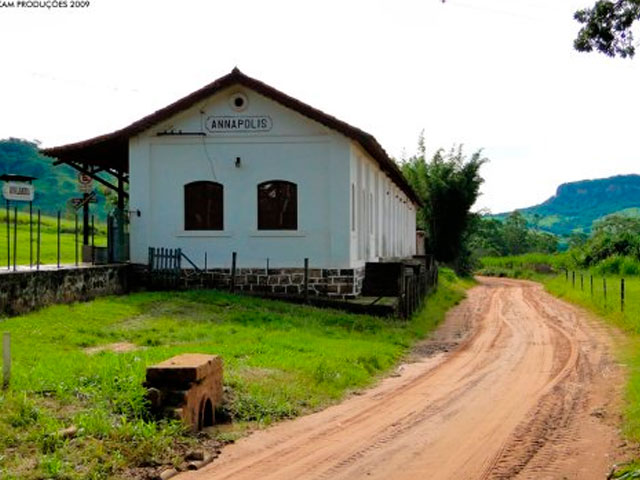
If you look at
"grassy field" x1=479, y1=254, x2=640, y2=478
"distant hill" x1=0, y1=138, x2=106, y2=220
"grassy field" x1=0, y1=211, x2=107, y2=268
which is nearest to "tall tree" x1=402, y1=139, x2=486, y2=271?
"grassy field" x1=479, y1=254, x2=640, y2=478

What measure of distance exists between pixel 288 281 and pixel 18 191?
8260mm

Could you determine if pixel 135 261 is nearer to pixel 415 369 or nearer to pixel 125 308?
pixel 125 308

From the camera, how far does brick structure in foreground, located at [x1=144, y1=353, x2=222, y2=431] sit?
875cm

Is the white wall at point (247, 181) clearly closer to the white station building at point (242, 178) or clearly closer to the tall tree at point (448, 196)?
the white station building at point (242, 178)

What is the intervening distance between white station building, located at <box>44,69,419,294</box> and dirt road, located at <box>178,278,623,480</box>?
253 inches

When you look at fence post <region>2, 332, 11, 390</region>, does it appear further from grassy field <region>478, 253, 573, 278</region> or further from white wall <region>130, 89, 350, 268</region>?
grassy field <region>478, 253, 573, 278</region>

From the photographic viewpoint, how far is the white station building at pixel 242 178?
22000 mm

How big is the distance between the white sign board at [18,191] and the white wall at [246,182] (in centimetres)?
679

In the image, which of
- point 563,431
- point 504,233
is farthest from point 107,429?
point 504,233

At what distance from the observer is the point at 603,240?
51000 millimetres

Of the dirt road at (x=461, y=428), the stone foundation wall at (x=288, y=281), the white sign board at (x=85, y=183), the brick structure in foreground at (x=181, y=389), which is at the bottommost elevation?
the dirt road at (x=461, y=428)

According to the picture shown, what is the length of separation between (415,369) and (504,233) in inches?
3057

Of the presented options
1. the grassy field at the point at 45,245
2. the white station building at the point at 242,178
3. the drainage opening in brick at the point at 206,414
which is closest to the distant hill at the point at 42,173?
the grassy field at the point at 45,245

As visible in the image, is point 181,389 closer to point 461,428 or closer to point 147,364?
point 147,364
